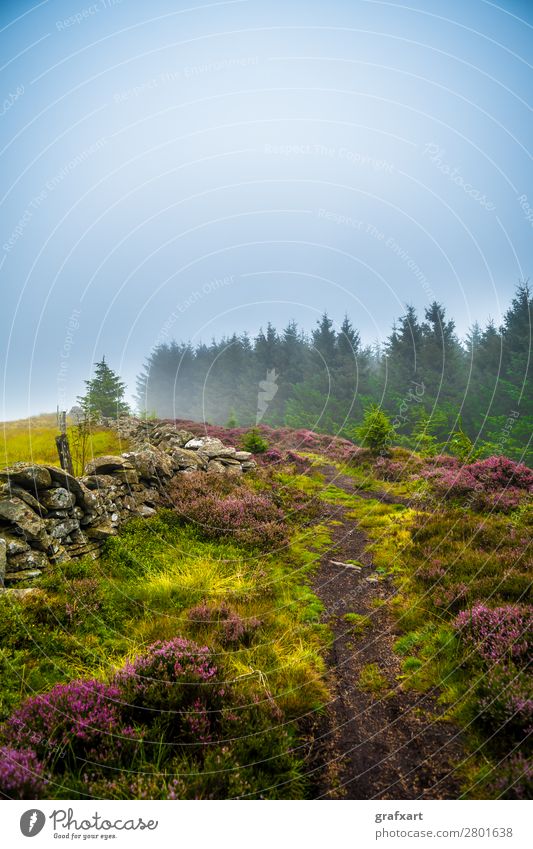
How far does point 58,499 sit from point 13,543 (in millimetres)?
1341

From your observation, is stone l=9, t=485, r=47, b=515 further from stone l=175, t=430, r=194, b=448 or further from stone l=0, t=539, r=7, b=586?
stone l=175, t=430, r=194, b=448

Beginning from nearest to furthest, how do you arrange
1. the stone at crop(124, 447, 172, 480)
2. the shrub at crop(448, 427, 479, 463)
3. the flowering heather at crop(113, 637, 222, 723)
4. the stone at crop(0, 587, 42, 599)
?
the flowering heather at crop(113, 637, 222, 723), the stone at crop(0, 587, 42, 599), the stone at crop(124, 447, 172, 480), the shrub at crop(448, 427, 479, 463)

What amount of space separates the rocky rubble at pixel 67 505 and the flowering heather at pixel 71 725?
3.05 m

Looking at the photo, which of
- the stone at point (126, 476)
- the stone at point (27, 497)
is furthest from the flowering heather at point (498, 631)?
the stone at point (126, 476)

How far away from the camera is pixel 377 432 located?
20.2 m

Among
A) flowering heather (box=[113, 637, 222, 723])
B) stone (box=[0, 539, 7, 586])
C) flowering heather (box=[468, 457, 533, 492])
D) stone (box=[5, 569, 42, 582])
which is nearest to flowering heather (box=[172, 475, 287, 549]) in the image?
stone (box=[5, 569, 42, 582])

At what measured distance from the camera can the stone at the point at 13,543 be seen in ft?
20.0

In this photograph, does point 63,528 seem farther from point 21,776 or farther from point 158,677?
point 21,776

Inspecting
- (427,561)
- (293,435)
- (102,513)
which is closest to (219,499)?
(102,513)

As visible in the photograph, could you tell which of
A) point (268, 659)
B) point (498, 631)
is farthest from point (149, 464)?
point (498, 631)

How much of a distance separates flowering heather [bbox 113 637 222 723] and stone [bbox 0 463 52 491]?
15.6 ft

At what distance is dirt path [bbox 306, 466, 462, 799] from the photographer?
3.17 meters

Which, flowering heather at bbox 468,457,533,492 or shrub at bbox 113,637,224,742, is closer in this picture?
shrub at bbox 113,637,224,742
